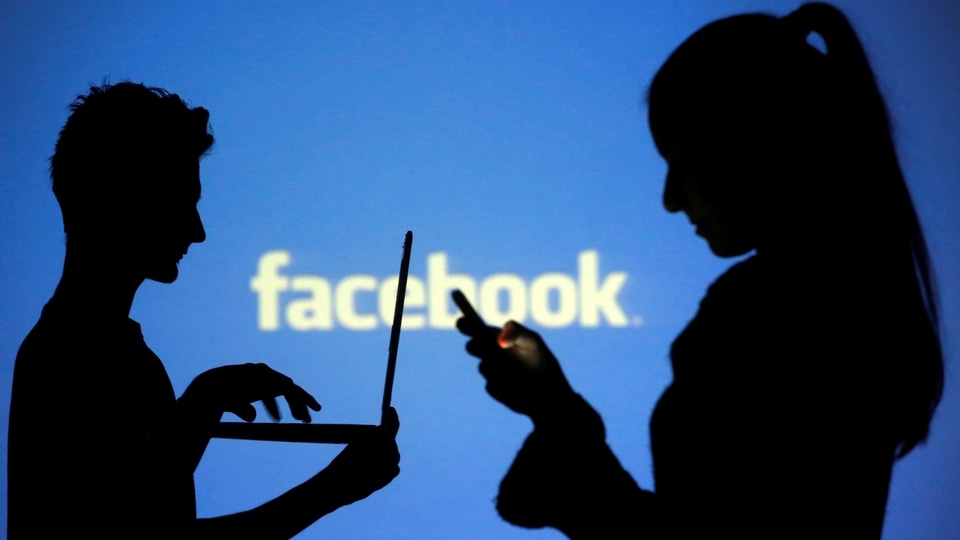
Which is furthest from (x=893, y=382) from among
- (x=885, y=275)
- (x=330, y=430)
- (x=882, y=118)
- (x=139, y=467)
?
(x=139, y=467)

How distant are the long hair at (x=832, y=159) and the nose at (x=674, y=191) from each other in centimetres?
6

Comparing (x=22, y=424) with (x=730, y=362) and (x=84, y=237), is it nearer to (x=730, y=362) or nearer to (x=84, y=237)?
(x=84, y=237)

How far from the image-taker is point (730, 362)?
571 millimetres

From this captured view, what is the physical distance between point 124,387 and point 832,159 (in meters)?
0.70

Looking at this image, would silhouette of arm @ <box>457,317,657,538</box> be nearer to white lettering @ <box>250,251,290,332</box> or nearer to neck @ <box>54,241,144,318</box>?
neck @ <box>54,241,144,318</box>

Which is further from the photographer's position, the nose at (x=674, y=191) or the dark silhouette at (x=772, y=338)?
the nose at (x=674, y=191)

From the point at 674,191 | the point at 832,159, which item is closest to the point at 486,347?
the point at 674,191

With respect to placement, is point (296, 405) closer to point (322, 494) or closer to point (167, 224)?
point (322, 494)

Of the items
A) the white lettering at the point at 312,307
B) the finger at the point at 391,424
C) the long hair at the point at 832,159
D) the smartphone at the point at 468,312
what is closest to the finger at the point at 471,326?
the smartphone at the point at 468,312

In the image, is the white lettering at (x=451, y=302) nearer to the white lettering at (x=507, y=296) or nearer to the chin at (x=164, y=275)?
the white lettering at (x=507, y=296)

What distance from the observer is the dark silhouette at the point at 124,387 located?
607mm

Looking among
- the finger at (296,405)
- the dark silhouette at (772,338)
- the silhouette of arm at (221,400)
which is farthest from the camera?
the finger at (296,405)

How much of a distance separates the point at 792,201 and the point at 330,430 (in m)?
0.49

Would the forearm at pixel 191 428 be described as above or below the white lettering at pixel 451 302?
below
